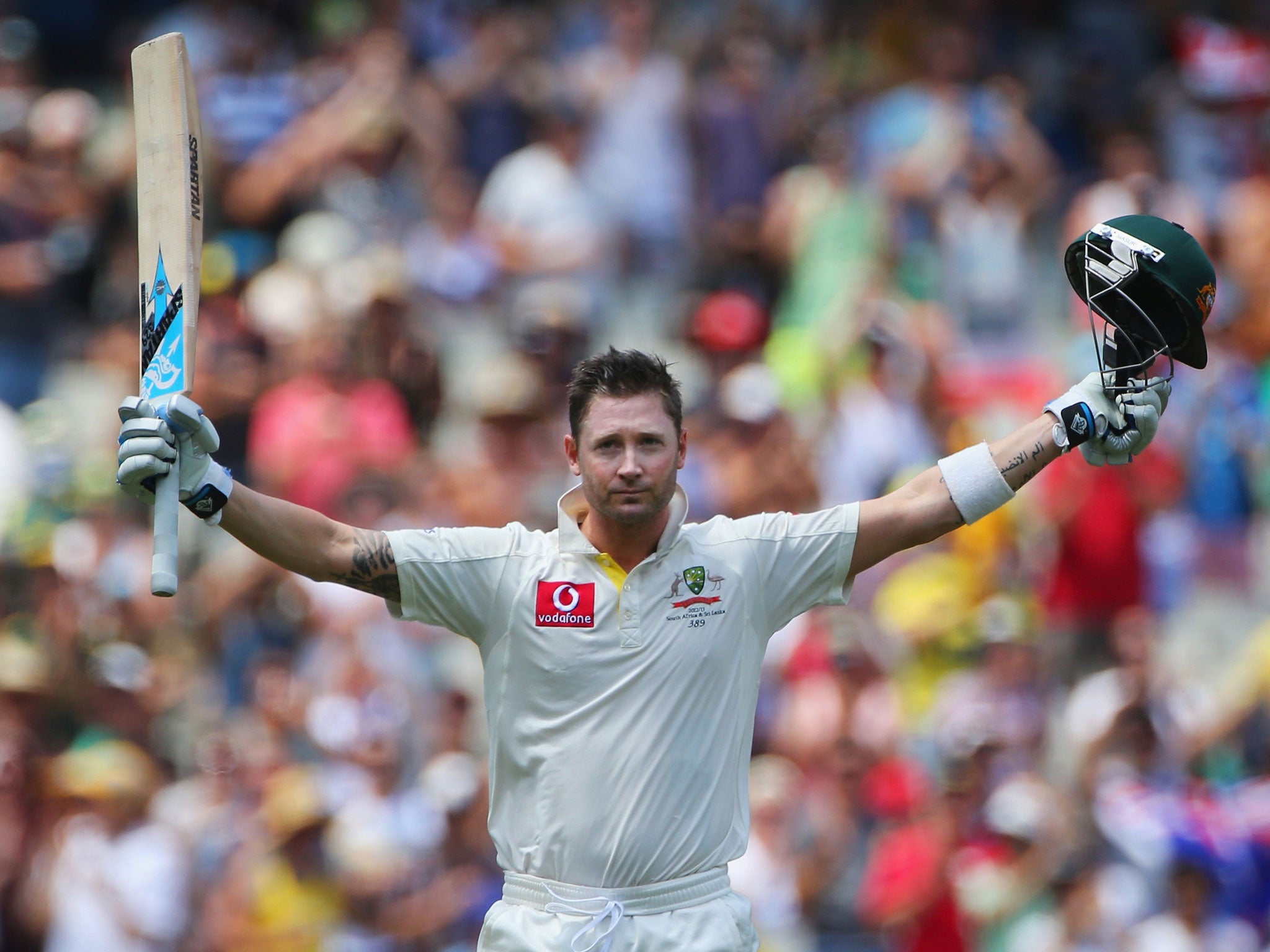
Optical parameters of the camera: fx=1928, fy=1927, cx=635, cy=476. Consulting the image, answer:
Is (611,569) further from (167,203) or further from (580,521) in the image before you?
(167,203)

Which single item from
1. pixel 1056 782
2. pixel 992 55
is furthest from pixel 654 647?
pixel 992 55

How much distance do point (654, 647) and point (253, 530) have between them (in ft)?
4.15

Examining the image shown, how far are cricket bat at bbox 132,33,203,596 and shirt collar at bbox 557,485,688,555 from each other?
126 cm

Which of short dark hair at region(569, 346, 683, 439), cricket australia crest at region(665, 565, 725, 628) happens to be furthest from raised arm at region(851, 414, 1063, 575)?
short dark hair at region(569, 346, 683, 439)

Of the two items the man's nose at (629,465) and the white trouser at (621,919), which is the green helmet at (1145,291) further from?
the white trouser at (621,919)

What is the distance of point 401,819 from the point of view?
9414 mm

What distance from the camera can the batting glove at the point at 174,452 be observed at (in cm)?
561

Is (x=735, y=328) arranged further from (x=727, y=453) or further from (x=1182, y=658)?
(x=1182, y=658)

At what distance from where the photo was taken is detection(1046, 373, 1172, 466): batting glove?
19.7 ft

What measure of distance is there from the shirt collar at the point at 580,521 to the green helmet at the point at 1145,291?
4.66 ft

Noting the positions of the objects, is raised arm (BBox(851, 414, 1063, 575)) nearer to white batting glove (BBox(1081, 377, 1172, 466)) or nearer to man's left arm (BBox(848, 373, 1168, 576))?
man's left arm (BBox(848, 373, 1168, 576))

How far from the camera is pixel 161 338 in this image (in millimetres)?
6121

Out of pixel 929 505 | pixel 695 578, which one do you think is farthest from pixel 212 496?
pixel 929 505

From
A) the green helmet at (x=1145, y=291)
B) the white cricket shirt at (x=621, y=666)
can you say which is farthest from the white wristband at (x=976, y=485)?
the green helmet at (x=1145, y=291)
